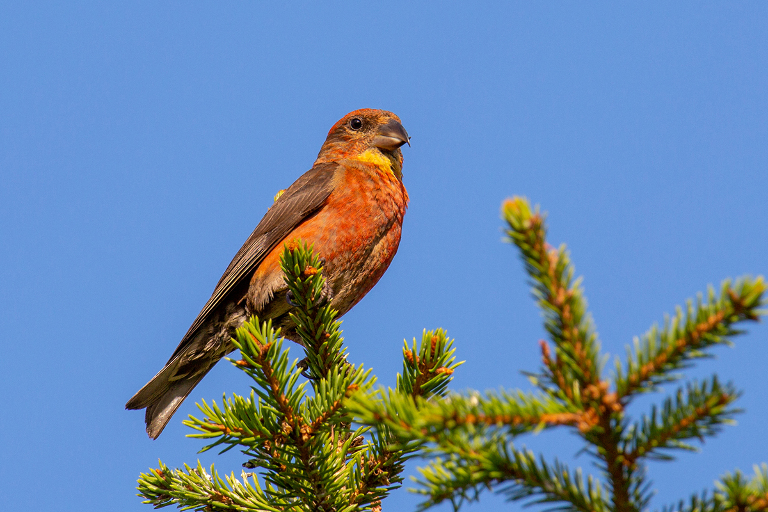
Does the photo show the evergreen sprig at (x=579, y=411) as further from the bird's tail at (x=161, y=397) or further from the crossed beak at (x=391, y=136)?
the crossed beak at (x=391, y=136)

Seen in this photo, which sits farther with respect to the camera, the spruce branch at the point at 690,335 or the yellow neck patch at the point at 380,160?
the yellow neck patch at the point at 380,160

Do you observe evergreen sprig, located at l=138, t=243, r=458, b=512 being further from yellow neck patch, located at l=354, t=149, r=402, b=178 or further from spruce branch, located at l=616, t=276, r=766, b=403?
yellow neck patch, located at l=354, t=149, r=402, b=178

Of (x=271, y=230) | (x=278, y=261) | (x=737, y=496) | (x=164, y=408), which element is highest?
(x=271, y=230)

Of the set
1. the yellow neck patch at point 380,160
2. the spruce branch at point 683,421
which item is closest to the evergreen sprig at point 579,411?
the spruce branch at point 683,421

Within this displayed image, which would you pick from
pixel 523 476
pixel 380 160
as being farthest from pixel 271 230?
pixel 523 476

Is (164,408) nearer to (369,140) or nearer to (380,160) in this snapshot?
(380,160)

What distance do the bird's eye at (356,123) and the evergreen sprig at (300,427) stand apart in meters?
2.95

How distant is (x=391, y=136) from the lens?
5.07 meters

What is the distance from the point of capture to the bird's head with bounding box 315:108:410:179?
5023 millimetres

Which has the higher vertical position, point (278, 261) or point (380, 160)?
point (380, 160)

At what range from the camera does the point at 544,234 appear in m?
1.21

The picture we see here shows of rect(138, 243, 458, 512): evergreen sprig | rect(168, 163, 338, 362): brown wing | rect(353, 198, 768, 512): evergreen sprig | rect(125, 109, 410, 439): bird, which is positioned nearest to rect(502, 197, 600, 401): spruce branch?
rect(353, 198, 768, 512): evergreen sprig

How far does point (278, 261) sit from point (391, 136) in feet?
4.94

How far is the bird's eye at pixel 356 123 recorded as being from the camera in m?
5.32
